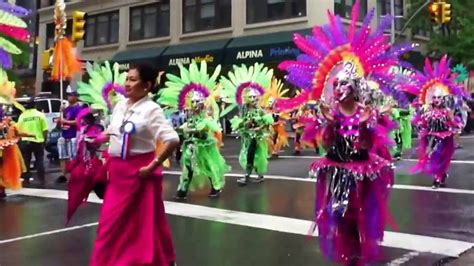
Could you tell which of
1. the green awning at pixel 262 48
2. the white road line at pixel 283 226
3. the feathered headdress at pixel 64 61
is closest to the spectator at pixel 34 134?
the feathered headdress at pixel 64 61

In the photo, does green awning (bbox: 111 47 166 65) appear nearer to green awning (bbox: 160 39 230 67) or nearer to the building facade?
the building facade

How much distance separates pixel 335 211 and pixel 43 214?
5608 mm

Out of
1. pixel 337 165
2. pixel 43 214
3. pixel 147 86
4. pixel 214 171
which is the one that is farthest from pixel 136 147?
pixel 214 171

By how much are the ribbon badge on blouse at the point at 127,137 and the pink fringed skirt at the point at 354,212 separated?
1.80 meters

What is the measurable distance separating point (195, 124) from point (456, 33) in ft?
89.9

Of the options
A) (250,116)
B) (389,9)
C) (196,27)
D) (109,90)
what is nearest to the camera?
(109,90)

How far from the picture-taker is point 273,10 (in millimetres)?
32188

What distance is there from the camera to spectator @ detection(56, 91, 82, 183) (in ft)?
42.0

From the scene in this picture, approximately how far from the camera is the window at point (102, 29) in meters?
40.8

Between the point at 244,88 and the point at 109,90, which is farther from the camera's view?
the point at 244,88

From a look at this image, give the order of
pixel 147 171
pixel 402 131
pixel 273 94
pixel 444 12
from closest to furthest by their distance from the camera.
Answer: pixel 147 171 < pixel 273 94 < pixel 402 131 < pixel 444 12

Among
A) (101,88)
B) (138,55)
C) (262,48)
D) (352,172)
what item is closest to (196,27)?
(138,55)

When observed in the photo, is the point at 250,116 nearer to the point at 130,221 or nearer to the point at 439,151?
the point at 439,151

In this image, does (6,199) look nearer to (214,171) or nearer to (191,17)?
(214,171)
